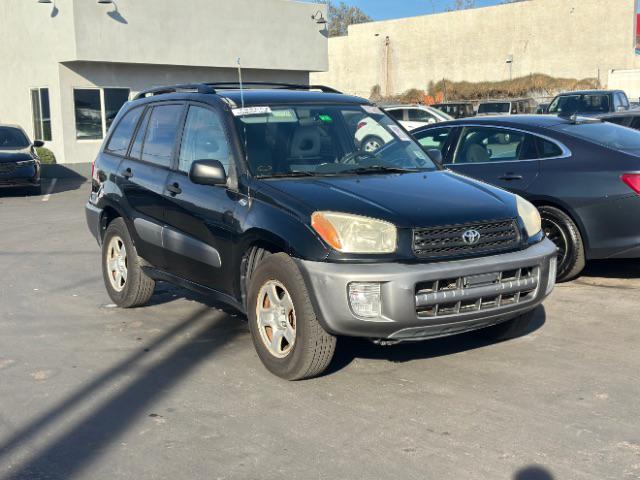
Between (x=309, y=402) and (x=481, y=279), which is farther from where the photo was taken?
(x=481, y=279)

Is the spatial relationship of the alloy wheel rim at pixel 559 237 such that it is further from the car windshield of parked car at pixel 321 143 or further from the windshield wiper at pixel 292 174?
the windshield wiper at pixel 292 174

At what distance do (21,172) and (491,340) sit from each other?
14.2 meters

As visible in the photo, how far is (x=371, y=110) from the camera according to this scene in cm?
676

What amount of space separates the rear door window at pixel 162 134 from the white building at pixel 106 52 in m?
16.2

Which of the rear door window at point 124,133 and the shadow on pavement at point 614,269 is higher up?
the rear door window at point 124,133

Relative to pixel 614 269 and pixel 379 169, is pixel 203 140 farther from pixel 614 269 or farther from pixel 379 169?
pixel 614 269

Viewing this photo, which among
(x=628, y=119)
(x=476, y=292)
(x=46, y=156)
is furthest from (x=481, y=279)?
(x=46, y=156)

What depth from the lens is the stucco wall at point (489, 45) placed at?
5169 centimetres

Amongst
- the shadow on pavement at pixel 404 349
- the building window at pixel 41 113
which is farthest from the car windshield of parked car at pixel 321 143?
the building window at pixel 41 113

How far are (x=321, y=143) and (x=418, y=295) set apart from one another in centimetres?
176

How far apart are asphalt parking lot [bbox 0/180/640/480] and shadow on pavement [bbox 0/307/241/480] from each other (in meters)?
0.01

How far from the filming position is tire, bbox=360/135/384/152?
622 cm

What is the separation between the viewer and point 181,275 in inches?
248

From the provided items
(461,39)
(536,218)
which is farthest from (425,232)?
(461,39)
